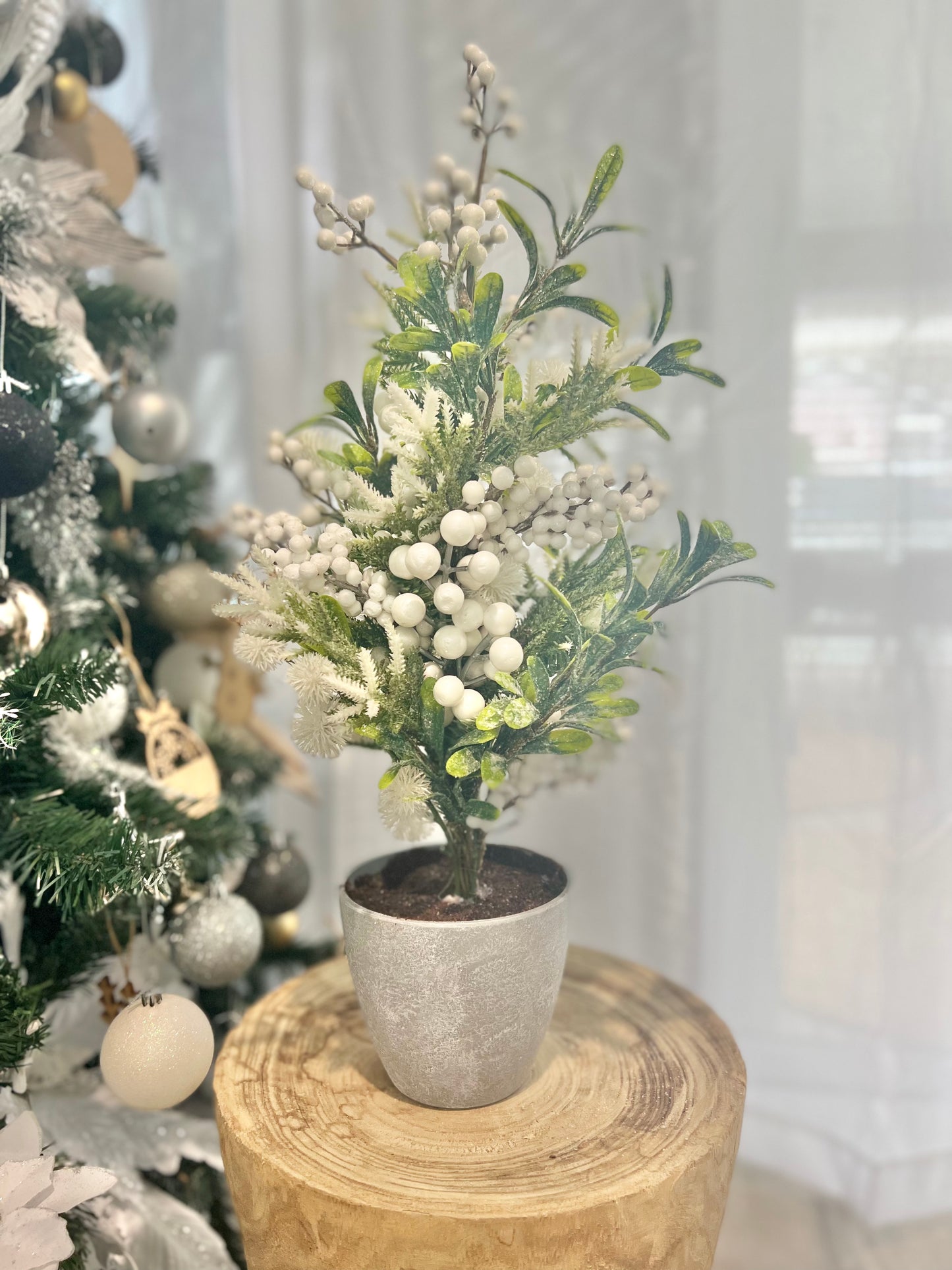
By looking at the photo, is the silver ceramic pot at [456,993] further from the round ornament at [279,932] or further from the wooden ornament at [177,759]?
the round ornament at [279,932]

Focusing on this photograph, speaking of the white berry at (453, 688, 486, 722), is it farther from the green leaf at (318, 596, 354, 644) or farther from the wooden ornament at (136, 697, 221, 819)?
the wooden ornament at (136, 697, 221, 819)

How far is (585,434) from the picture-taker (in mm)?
704

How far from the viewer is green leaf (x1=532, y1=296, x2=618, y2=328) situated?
65cm

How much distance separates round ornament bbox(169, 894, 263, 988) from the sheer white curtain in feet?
1.77

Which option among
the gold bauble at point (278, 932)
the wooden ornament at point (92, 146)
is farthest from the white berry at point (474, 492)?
the gold bauble at point (278, 932)

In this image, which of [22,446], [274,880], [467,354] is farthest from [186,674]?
[467,354]

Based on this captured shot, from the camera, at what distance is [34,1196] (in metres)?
0.66

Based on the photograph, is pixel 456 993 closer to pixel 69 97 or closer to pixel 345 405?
pixel 345 405

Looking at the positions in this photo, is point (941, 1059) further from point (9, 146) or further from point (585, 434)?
point (9, 146)

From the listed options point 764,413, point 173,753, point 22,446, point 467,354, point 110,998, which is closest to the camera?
point 467,354

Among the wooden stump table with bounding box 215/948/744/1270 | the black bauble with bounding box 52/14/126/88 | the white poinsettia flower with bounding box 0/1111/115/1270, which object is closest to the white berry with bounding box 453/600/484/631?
the wooden stump table with bounding box 215/948/744/1270

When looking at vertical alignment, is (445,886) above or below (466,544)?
below

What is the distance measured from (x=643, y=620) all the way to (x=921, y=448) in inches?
23.8

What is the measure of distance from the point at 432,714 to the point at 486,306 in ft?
0.92
